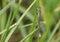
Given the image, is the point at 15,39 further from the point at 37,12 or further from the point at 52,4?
the point at 37,12

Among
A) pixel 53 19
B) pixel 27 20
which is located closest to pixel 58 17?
pixel 53 19

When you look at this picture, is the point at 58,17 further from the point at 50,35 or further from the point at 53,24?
the point at 50,35

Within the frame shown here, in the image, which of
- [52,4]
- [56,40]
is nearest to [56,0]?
[52,4]

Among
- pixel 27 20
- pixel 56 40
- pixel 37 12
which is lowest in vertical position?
pixel 56 40

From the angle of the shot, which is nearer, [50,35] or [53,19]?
[50,35]

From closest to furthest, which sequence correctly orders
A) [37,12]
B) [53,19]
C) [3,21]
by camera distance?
1. [37,12]
2. [3,21]
3. [53,19]

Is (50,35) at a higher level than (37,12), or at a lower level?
lower

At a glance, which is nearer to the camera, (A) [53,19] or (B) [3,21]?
(B) [3,21]

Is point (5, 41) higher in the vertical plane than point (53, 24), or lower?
higher

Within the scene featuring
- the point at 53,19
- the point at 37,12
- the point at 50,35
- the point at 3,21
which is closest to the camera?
the point at 37,12
